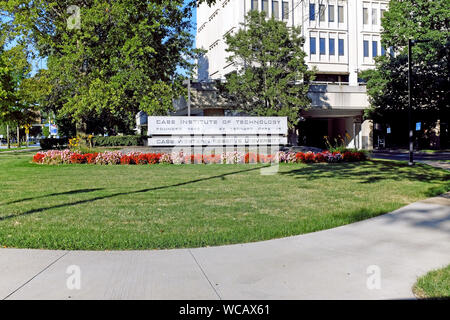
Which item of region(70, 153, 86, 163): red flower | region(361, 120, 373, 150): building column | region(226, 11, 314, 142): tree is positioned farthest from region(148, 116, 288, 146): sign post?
region(361, 120, 373, 150): building column

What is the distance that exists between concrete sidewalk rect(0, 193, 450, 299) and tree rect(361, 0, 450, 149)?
3238cm

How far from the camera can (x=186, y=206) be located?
367 inches

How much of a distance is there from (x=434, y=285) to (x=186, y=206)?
576 centimetres

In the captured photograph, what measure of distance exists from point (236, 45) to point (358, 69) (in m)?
23.5

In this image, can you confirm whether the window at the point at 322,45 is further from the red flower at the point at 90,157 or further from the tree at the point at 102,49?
the red flower at the point at 90,157

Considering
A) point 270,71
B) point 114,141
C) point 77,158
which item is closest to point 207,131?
point 77,158

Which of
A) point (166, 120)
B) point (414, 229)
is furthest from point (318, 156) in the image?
point (414, 229)

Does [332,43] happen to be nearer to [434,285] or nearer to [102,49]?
[102,49]

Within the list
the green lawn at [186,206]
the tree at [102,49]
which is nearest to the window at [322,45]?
the tree at [102,49]

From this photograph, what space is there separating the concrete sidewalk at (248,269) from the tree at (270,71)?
23260 mm

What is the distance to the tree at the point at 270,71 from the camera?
29312 millimetres

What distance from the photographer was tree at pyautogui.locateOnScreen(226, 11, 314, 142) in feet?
96.2

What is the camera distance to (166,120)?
2309 centimetres

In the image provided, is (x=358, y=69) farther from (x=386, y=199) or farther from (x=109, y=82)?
(x=386, y=199)
